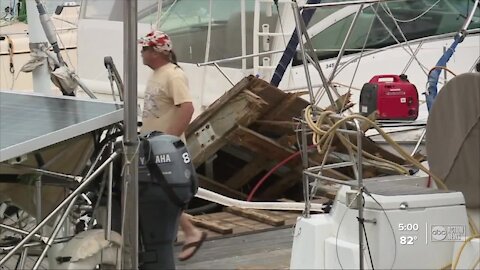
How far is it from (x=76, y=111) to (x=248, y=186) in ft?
18.9

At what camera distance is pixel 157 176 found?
4121mm

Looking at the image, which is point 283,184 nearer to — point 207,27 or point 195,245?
point 195,245

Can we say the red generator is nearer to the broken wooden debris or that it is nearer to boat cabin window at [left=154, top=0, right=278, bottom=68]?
the broken wooden debris

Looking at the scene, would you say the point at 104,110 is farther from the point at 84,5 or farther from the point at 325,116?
the point at 84,5

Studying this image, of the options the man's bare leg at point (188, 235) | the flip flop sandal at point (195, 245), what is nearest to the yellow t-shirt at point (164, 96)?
the man's bare leg at point (188, 235)

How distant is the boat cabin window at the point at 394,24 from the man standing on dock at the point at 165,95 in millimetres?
5293

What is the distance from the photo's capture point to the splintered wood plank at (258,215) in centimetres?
760

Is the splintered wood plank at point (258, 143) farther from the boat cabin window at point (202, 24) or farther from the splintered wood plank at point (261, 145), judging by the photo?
the boat cabin window at point (202, 24)

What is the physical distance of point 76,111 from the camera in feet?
→ 13.0

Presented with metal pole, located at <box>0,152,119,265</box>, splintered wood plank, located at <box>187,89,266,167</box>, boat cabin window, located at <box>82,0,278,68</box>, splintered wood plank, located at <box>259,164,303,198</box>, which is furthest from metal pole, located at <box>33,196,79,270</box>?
boat cabin window, located at <box>82,0,278,68</box>

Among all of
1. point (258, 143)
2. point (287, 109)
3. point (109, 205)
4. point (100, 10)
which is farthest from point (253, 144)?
point (109, 205)

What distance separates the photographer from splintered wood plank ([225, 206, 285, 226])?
7.60m

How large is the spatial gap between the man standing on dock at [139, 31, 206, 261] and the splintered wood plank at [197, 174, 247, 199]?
2.66 metres

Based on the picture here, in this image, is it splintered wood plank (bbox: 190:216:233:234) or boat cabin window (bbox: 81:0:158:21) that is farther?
boat cabin window (bbox: 81:0:158:21)
